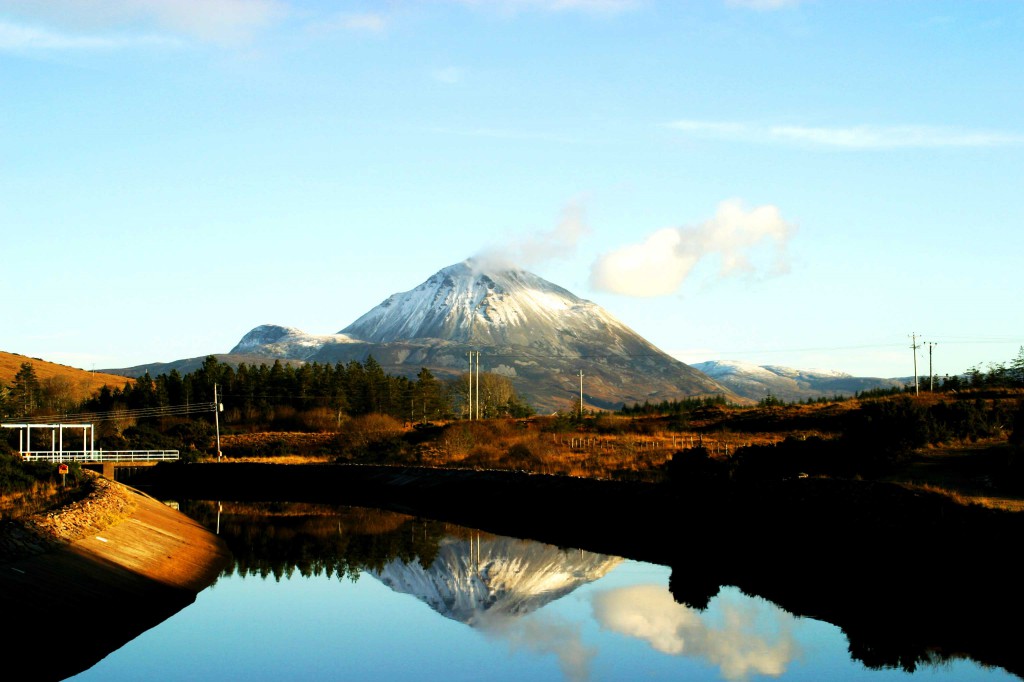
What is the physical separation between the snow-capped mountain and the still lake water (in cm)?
8

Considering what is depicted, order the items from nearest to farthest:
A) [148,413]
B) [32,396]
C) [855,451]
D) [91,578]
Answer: [91,578]
[855,451]
[148,413]
[32,396]

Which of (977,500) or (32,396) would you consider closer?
(977,500)

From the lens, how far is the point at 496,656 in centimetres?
2498

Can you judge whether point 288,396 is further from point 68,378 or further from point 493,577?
point 493,577

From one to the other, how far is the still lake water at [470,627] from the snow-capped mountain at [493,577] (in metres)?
0.08

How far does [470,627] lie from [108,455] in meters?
64.7

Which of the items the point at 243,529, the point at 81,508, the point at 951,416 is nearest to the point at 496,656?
the point at 81,508

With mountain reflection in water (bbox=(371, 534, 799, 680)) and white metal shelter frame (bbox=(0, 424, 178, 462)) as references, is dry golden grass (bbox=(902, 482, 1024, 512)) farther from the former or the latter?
white metal shelter frame (bbox=(0, 424, 178, 462))

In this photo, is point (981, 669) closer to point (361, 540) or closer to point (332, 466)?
point (361, 540)

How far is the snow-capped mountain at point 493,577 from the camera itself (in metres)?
31.8

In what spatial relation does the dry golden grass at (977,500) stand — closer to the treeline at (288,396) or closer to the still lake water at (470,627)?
the still lake water at (470,627)

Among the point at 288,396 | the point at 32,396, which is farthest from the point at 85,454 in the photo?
the point at 32,396

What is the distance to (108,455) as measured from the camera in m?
85.2

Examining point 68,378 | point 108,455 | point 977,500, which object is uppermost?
point 68,378
